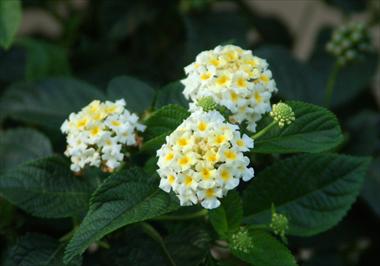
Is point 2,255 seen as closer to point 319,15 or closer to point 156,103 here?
point 156,103

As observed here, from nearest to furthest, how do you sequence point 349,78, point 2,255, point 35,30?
point 2,255 < point 349,78 < point 35,30

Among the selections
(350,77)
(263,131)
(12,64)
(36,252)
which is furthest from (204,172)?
(350,77)

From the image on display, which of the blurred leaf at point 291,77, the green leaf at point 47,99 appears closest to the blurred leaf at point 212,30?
the blurred leaf at point 291,77

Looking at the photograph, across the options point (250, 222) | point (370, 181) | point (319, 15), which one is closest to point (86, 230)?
point (250, 222)

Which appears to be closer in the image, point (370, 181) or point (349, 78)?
point (370, 181)

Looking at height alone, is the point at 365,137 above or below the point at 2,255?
below

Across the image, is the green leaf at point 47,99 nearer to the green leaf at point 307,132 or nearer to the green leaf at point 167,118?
the green leaf at point 167,118
